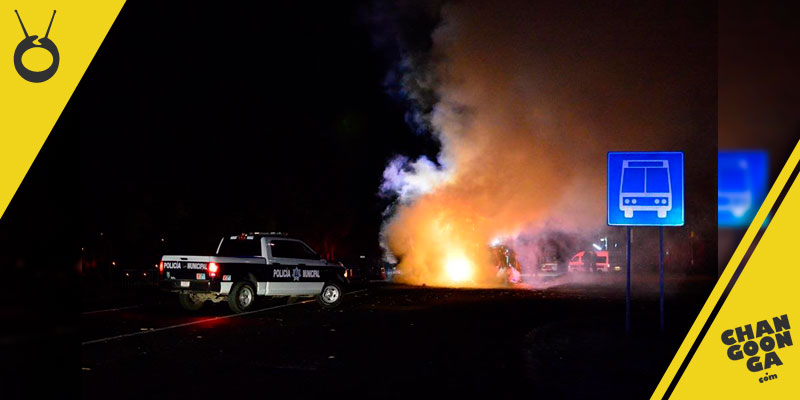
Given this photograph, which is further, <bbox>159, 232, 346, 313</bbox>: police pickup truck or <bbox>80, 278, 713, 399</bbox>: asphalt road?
<bbox>159, 232, 346, 313</bbox>: police pickup truck

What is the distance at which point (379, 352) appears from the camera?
10445mm

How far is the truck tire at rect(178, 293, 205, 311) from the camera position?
17359 mm

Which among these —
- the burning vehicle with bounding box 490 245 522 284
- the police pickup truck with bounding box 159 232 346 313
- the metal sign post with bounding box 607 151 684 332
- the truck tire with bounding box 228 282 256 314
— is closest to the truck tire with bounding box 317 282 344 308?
the police pickup truck with bounding box 159 232 346 313

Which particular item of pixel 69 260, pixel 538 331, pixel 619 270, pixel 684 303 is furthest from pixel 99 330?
pixel 619 270

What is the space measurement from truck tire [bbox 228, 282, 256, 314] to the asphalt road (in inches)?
17.2

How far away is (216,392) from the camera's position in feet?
25.2

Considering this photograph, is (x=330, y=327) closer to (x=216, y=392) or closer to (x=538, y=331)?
(x=538, y=331)

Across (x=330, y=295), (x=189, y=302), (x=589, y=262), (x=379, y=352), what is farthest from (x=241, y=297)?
(x=589, y=262)

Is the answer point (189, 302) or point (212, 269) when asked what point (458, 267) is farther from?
point (212, 269)

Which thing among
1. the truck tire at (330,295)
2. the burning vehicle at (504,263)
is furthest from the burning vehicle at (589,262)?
the truck tire at (330,295)

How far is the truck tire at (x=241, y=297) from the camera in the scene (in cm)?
1689

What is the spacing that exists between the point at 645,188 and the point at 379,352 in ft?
16.8

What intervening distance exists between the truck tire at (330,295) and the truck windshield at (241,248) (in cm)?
221

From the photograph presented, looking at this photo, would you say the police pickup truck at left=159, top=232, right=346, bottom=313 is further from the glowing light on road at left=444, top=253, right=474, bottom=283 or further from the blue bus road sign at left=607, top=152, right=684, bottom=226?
the glowing light on road at left=444, top=253, right=474, bottom=283
